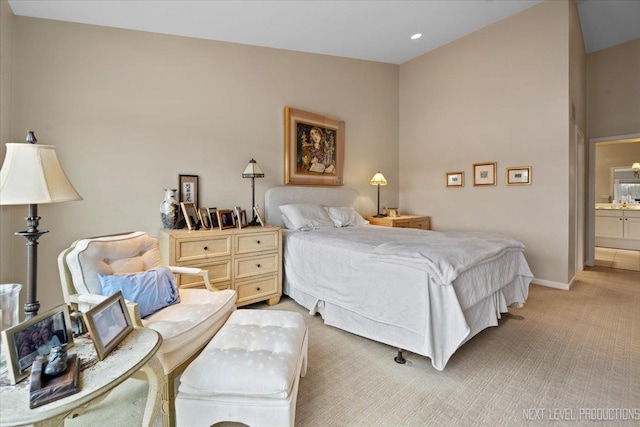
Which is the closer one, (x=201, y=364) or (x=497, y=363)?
(x=201, y=364)

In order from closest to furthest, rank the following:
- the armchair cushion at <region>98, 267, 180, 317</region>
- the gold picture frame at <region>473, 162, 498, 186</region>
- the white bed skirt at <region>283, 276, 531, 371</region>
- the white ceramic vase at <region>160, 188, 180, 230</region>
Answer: the armchair cushion at <region>98, 267, 180, 317</region>
the white bed skirt at <region>283, 276, 531, 371</region>
the white ceramic vase at <region>160, 188, 180, 230</region>
the gold picture frame at <region>473, 162, 498, 186</region>

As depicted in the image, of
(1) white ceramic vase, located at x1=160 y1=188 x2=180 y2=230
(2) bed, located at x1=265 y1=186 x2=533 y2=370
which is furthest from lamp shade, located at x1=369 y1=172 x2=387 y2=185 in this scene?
(1) white ceramic vase, located at x1=160 y1=188 x2=180 y2=230

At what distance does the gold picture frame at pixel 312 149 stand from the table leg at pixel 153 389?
2914 millimetres

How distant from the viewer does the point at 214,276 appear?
2812 millimetres

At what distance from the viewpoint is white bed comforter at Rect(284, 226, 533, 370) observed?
1909mm

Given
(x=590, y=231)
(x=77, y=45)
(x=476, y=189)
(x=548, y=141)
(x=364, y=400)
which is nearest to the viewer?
(x=364, y=400)

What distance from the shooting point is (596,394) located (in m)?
1.76

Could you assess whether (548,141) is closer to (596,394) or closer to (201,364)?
(596,394)

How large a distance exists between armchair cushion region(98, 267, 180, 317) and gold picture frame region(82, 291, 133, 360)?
1.76 feet

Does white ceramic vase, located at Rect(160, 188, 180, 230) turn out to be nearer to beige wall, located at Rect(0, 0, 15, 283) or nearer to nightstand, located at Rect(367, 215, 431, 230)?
beige wall, located at Rect(0, 0, 15, 283)

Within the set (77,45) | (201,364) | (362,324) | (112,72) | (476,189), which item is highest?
(77,45)

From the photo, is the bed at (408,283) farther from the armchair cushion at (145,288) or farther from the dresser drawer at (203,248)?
the armchair cushion at (145,288)

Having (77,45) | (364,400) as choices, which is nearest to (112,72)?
(77,45)

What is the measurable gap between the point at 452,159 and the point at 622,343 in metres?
3.01
